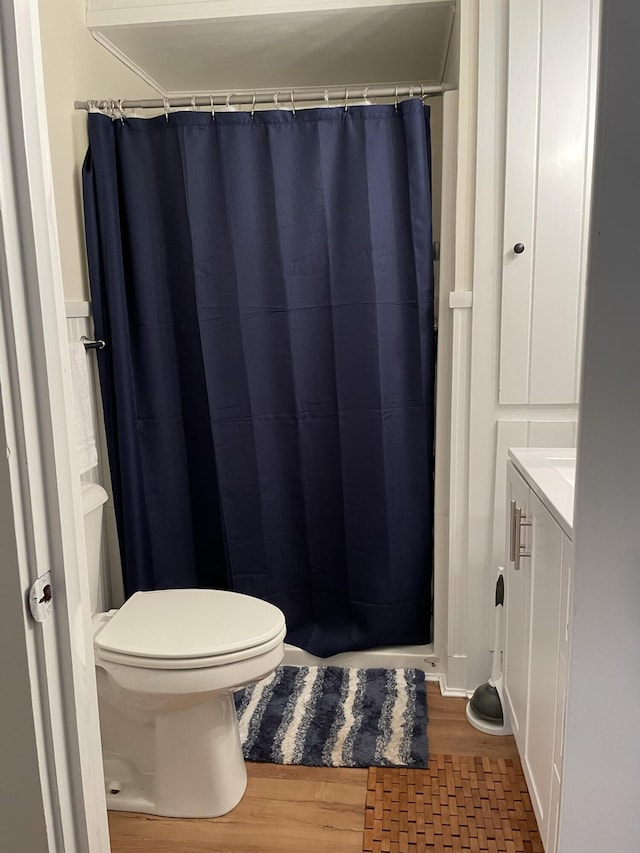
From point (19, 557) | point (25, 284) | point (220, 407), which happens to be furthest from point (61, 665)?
point (220, 407)

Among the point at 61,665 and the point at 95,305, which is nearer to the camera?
the point at 61,665

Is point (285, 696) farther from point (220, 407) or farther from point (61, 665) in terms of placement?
point (61, 665)

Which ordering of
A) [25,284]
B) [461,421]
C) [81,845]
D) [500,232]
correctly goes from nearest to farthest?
[25,284]
[81,845]
[500,232]
[461,421]

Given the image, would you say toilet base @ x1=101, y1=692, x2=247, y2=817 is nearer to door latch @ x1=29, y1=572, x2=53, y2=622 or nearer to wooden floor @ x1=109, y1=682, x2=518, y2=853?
wooden floor @ x1=109, y1=682, x2=518, y2=853

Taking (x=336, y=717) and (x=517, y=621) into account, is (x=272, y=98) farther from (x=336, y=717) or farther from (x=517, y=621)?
(x=336, y=717)

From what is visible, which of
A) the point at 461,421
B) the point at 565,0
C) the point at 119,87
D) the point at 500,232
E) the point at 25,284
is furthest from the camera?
the point at 119,87

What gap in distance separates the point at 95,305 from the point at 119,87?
742mm

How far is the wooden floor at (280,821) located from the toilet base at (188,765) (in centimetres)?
3

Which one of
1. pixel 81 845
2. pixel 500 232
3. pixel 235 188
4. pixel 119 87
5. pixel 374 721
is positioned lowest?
pixel 374 721

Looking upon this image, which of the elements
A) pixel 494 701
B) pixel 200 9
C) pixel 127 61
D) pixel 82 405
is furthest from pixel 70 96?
pixel 494 701

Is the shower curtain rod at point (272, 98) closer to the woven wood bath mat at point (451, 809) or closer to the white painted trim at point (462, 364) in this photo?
the white painted trim at point (462, 364)

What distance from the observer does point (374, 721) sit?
78.4 inches

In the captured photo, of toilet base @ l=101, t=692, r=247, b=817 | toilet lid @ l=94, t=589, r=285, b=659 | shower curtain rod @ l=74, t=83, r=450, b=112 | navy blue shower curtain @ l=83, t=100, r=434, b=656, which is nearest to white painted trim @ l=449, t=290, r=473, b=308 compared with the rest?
navy blue shower curtain @ l=83, t=100, r=434, b=656

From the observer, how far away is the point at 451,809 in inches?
64.6
